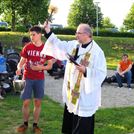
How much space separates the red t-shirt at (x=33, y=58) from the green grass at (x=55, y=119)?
105 cm

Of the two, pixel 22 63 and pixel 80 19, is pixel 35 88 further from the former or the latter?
pixel 80 19

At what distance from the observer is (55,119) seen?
9625 mm

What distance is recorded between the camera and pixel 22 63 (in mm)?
8258

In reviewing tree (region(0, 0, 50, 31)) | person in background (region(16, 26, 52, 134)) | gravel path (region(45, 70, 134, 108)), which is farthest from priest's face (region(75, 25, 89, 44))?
tree (region(0, 0, 50, 31))

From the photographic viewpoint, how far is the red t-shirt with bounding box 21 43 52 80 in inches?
320

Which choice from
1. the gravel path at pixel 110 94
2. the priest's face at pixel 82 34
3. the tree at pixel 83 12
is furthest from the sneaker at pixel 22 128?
the tree at pixel 83 12

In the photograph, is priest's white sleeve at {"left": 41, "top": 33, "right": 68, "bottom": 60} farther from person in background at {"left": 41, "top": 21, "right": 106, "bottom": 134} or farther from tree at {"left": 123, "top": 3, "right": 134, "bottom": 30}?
tree at {"left": 123, "top": 3, "right": 134, "bottom": 30}

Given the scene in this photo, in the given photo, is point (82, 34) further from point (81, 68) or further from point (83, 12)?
point (83, 12)

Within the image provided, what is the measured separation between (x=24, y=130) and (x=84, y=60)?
7.17 ft

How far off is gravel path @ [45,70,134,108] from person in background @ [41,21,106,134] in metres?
4.63

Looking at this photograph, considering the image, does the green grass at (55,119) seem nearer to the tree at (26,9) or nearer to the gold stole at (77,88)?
the gold stole at (77,88)

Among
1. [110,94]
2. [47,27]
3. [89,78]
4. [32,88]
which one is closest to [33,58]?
[32,88]

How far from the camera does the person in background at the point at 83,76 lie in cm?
676

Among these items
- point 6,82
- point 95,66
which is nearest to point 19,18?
point 6,82
